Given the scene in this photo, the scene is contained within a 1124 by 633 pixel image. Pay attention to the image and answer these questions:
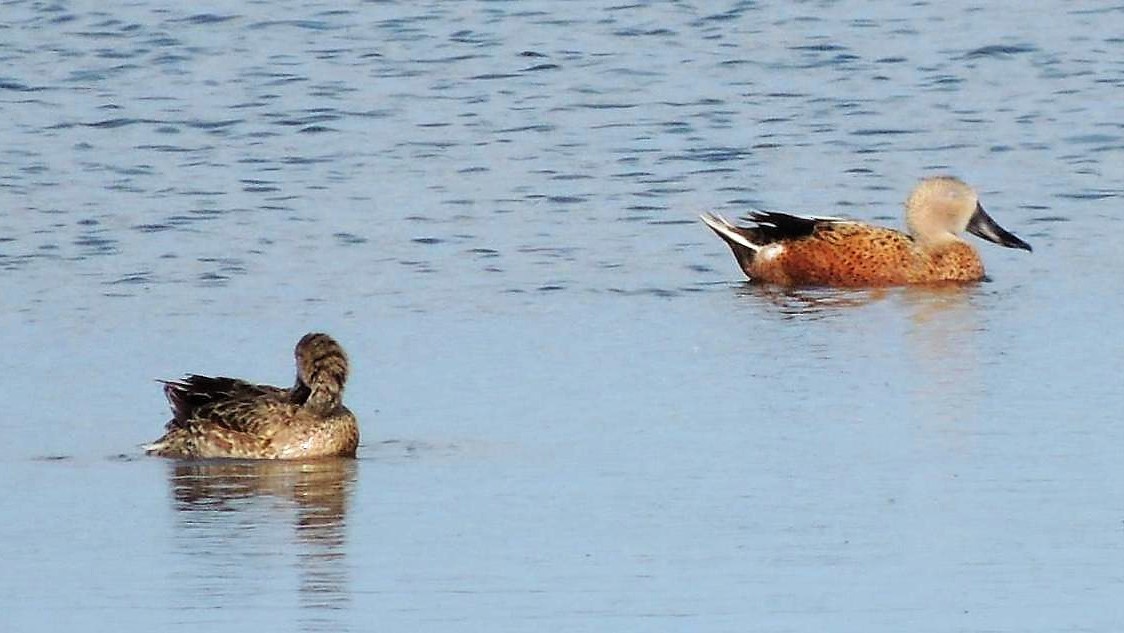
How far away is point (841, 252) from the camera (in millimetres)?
12180

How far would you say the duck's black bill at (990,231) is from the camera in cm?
1224

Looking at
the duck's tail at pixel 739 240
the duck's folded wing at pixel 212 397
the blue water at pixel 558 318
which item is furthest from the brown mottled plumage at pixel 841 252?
the duck's folded wing at pixel 212 397

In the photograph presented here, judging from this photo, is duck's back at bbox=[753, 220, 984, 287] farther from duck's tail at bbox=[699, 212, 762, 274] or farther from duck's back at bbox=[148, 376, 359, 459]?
duck's back at bbox=[148, 376, 359, 459]

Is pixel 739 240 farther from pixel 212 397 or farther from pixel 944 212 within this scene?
pixel 212 397

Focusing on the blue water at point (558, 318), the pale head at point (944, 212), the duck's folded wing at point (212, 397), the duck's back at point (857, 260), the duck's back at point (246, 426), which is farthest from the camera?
the pale head at point (944, 212)

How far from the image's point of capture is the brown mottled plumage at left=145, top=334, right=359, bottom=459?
→ 29.1ft

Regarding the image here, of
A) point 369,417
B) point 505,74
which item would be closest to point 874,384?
point 369,417

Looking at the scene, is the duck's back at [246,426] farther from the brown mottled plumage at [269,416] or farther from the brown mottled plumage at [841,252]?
the brown mottled plumage at [841,252]

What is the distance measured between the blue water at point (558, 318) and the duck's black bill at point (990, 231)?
0.51ft

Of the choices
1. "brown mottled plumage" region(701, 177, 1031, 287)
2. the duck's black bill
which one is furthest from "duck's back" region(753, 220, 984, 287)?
the duck's black bill

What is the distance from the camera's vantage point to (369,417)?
926 centimetres

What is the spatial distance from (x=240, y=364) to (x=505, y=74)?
7.10 meters

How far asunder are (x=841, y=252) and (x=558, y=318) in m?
1.88

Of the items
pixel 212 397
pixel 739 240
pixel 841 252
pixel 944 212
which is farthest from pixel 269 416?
pixel 944 212
